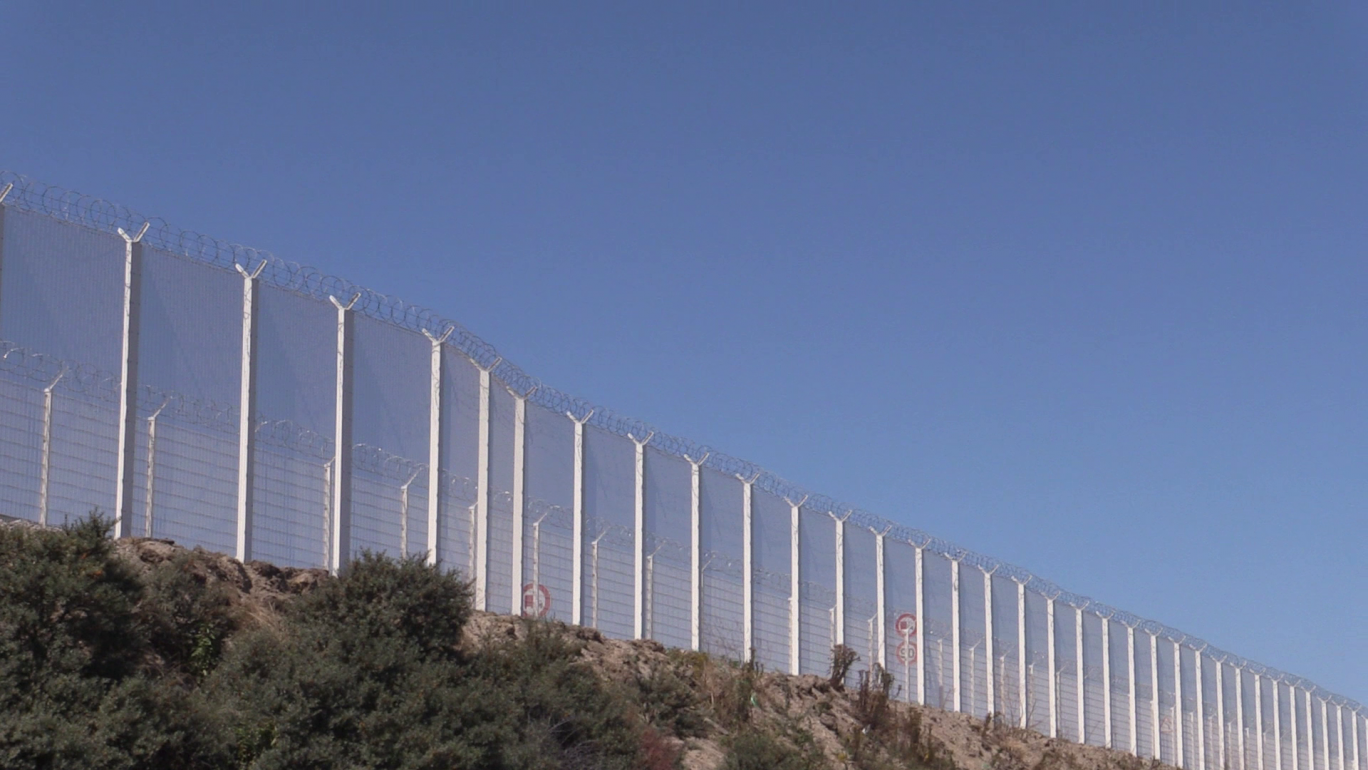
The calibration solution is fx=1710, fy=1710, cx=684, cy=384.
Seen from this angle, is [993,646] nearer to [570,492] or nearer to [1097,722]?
[1097,722]

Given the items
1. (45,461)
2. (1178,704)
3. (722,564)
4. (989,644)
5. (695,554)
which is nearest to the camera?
(45,461)

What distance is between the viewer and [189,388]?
48.9ft

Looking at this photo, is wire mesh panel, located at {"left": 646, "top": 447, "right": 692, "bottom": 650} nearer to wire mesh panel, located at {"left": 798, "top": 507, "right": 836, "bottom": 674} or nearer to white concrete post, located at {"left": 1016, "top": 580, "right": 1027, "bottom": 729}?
wire mesh panel, located at {"left": 798, "top": 507, "right": 836, "bottom": 674}

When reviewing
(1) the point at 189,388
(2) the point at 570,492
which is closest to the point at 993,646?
(2) the point at 570,492

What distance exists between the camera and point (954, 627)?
31.2m

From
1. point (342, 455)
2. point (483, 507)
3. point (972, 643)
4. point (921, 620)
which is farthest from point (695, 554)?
point (972, 643)

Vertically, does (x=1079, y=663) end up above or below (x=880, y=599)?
below

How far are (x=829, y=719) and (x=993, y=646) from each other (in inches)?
425

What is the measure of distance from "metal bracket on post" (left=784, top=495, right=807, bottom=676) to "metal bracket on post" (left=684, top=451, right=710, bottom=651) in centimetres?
258

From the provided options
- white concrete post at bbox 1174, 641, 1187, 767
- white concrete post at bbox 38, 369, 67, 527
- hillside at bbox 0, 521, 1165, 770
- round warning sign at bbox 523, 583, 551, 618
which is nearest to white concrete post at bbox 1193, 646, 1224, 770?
white concrete post at bbox 1174, 641, 1187, 767

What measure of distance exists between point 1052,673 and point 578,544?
17.0 metres

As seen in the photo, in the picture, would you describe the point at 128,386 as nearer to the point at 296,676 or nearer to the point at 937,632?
the point at 296,676

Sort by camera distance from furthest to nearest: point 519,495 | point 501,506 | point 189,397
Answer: point 519,495
point 501,506
point 189,397

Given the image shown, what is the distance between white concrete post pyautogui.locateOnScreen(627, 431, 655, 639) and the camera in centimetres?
2170
